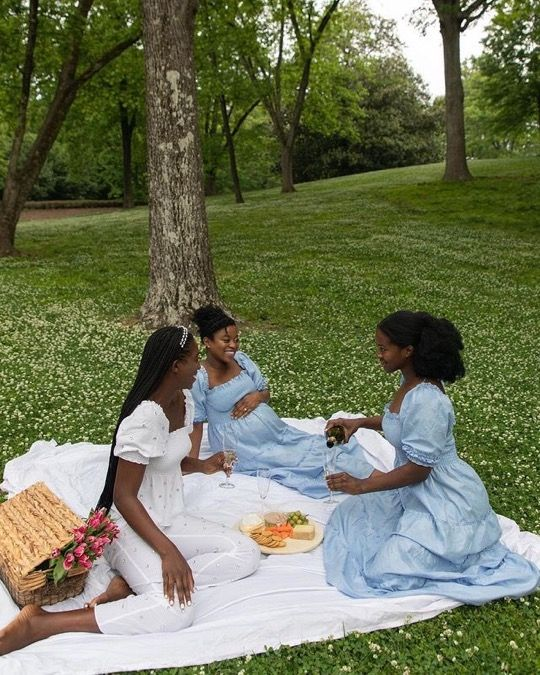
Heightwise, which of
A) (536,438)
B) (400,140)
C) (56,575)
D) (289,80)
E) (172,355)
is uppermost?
(289,80)

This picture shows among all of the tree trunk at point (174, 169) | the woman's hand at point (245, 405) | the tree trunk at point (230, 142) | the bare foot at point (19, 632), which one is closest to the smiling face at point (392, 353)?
the woman's hand at point (245, 405)

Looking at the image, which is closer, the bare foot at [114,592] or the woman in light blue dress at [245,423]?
the bare foot at [114,592]

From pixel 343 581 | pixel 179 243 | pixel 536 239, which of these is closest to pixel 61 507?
pixel 343 581

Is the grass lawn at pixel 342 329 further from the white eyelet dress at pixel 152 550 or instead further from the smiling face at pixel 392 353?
the smiling face at pixel 392 353

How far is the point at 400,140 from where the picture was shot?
5384 cm

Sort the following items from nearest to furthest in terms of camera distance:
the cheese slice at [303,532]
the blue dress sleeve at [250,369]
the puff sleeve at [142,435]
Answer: the puff sleeve at [142,435] → the cheese slice at [303,532] → the blue dress sleeve at [250,369]

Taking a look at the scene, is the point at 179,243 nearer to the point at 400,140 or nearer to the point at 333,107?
the point at 333,107

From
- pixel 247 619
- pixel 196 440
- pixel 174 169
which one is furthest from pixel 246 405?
pixel 174 169

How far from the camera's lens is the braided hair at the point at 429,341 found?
4.93 metres

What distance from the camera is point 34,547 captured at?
187 inches

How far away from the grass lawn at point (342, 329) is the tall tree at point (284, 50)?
34.4ft

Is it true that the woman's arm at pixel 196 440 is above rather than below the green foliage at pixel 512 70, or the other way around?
below

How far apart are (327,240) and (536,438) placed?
15602 millimetres

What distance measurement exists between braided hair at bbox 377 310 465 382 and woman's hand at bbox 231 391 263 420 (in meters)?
2.45
